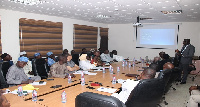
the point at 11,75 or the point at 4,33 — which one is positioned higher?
the point at 4,33

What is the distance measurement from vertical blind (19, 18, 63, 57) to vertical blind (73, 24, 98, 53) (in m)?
1.08

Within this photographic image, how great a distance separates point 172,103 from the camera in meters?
4.77

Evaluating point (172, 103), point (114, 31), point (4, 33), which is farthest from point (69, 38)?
point (172, 103)

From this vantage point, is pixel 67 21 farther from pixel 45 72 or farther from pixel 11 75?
pixel 11 75

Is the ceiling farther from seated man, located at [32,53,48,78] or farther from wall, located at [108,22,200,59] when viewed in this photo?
wall, located at [108,22,200,59]

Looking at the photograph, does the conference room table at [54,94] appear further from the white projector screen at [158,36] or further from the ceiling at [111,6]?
the white projector screen at [158,36]

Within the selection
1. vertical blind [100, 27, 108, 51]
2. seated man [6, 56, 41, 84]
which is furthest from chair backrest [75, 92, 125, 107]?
vertical blind [100, 27, 108, 51]

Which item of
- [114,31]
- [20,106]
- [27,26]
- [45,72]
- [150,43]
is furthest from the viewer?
[114,31]

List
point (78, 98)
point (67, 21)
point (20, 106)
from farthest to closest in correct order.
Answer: point (67, 21), point (20, 106), point (78, 98)

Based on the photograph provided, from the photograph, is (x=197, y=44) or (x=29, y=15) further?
(x=197, y=44)

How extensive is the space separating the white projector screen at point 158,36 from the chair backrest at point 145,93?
28.1 ft

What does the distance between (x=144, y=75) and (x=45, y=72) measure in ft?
9.71

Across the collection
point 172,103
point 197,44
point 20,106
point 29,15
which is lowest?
point 172,103

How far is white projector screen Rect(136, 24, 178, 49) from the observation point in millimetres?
10086
